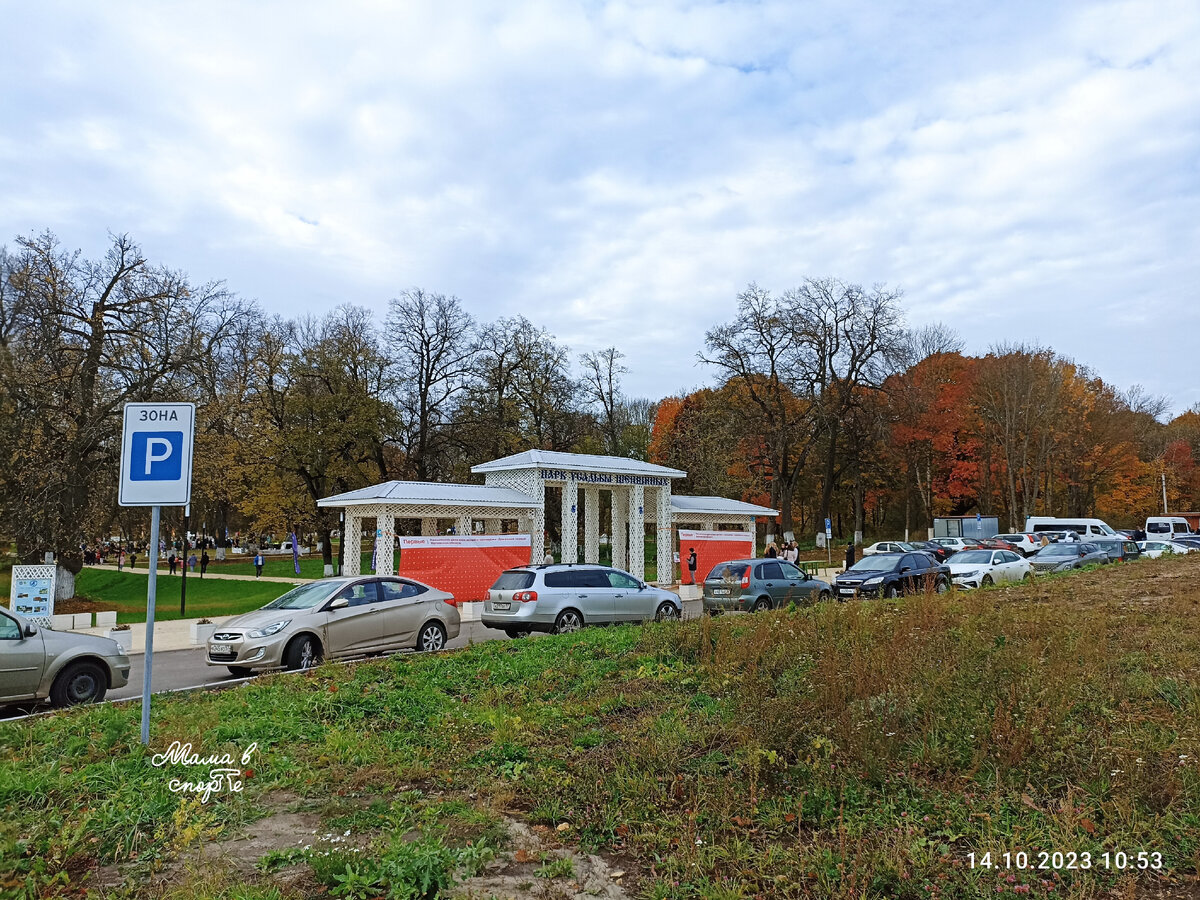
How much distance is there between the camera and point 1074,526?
4441 cm

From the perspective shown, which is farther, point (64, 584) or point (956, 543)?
point (956, 543)

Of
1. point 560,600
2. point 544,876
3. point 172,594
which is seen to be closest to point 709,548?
point 560,600

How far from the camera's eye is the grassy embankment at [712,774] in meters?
4.26

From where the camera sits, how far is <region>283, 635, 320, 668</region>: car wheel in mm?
11992

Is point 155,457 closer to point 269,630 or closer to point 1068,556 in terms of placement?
point 269,630

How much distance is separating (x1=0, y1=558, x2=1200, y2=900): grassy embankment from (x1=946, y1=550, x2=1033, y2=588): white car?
52.9 feet

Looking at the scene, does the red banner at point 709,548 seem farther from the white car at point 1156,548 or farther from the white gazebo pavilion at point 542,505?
the white car at point 1156,548

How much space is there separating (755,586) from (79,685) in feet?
46.3

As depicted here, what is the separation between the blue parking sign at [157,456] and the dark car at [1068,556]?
90.7 feet

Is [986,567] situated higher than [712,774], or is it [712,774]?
[986,567]

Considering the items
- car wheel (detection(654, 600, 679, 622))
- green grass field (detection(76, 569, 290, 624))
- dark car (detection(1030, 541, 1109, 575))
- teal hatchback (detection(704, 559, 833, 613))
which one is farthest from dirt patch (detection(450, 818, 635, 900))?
dark car (detection(1030, 541, 1109, 575))

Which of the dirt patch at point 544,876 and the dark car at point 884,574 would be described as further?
the dark car at point 884,574

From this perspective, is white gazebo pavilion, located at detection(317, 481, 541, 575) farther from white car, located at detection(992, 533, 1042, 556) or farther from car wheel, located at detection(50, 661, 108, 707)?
white car, located at detection(992, 533, 1042, 556)

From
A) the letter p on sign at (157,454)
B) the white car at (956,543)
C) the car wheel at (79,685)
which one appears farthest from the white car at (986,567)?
the letter p on sign at (157,454)
